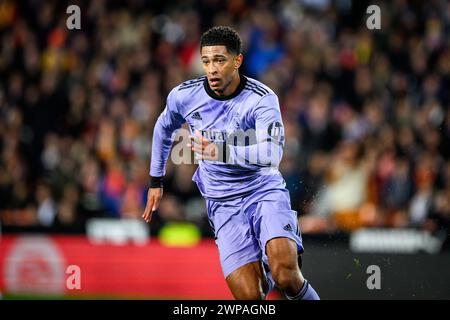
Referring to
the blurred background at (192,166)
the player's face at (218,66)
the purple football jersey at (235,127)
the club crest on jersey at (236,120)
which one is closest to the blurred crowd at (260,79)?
the blurred background at (192,166)

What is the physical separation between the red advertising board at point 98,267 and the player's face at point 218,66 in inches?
184

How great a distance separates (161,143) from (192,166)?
3.41 m

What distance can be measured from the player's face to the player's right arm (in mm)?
498

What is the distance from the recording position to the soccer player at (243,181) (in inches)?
257

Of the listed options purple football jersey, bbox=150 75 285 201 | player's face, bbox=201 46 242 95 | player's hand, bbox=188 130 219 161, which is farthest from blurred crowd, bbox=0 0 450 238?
player's hand, bbox=188 130 219 161

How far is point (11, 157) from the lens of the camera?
39.3 ft

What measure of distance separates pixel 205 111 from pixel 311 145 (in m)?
4.12

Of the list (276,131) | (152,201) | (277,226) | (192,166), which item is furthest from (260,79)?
(277,226)

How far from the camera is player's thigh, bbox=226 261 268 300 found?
263 inches

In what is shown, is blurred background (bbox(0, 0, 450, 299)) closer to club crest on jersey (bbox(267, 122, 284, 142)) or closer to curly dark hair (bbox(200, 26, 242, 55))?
club crest on jersey (bbox(267, 122, 284, 142))

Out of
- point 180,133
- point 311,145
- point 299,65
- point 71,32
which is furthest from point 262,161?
point 71,32

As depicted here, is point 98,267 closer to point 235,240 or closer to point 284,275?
point 235,240

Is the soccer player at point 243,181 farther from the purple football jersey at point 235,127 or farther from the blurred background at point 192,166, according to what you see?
the blurred background at point 192,166

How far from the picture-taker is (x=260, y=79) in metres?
11.1
